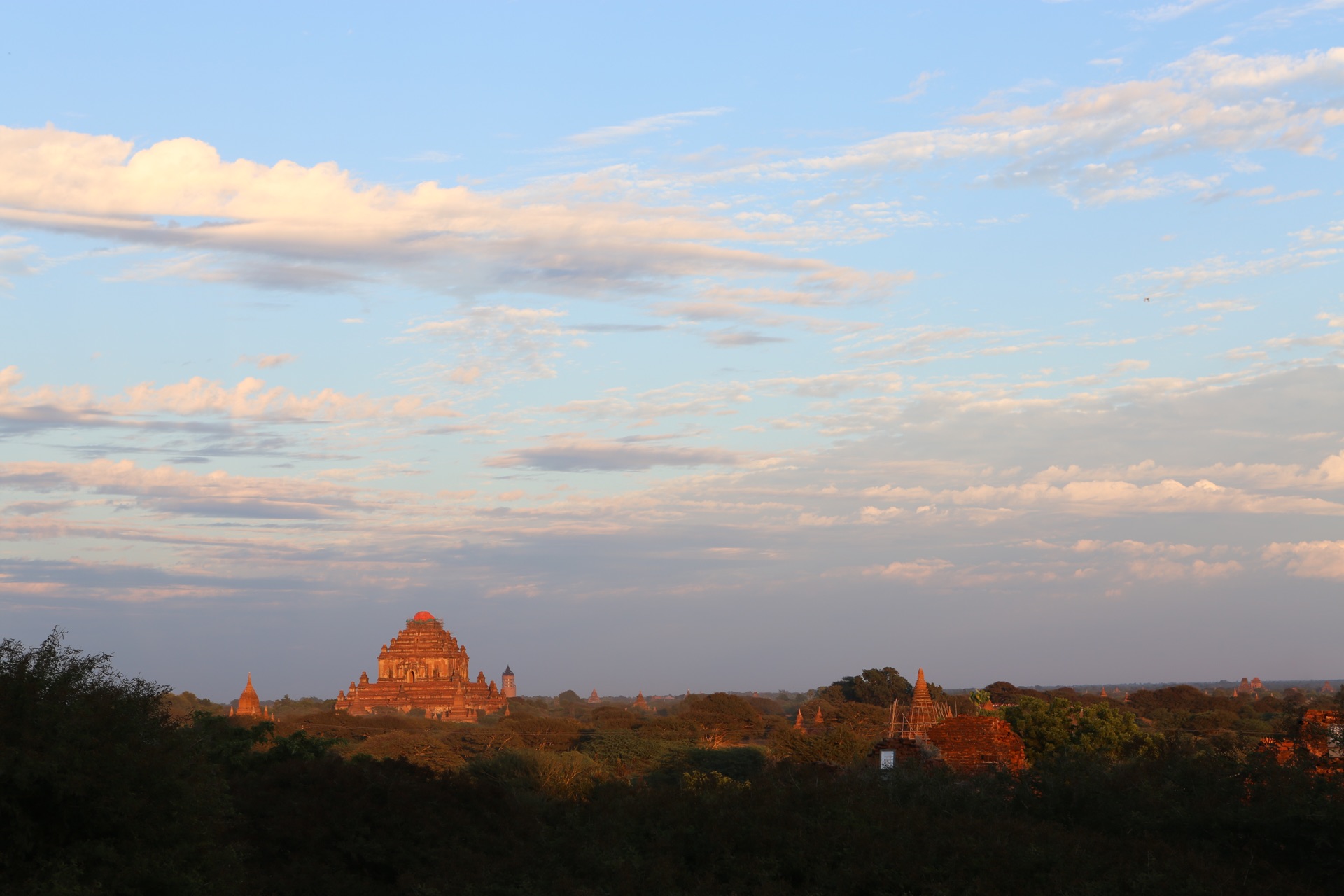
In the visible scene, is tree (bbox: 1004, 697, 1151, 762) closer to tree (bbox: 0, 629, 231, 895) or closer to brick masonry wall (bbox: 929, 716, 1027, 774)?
brick masonry wall (bbox: 929, 716, 1027, 774)

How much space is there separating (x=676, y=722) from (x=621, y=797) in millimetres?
70170

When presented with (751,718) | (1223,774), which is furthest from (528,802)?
(751,718)

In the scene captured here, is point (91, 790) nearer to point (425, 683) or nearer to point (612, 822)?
point (612, 822)

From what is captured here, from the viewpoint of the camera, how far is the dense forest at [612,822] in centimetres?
1831

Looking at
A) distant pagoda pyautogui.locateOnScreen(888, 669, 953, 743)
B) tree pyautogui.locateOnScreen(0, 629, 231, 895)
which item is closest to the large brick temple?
distant pagoda pyautogui.locateOnScreen(888, 669, 953, 743)

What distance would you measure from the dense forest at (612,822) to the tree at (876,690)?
106 m

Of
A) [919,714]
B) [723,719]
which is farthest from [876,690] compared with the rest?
[919,714]

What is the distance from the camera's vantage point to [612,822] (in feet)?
91.2

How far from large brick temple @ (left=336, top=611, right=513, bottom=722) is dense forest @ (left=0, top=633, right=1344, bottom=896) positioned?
93.6m

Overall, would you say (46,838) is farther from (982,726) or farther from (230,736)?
(982,726)

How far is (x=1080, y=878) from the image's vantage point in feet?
66.0

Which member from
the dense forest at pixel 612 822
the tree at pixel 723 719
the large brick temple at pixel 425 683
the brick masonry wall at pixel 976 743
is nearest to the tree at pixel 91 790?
the dense forest at pixel 612 822

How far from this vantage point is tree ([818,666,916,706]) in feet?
458

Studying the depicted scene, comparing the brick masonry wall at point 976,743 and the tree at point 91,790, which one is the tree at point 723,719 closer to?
the brick masonry wall at point 976,743
